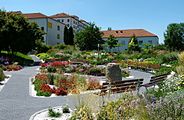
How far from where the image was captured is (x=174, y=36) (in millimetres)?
79688

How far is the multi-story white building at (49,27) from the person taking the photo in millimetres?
87938

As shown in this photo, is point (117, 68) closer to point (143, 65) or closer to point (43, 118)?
point (43, 118)

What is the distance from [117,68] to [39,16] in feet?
233

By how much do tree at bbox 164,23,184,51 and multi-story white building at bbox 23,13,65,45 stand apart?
2614 cm

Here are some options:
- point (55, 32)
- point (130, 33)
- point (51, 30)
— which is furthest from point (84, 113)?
point (130, 33)

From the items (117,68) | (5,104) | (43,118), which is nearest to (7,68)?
(117,68)

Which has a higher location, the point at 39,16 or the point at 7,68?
the point at 39,16

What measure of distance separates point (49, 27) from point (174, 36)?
94.1 ft

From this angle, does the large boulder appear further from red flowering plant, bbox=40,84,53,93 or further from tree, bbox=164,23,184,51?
tree, bbox=164,23,184,51

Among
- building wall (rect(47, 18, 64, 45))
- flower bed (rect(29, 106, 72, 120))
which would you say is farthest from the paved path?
building wall (rect(47, 18, 64, 45))

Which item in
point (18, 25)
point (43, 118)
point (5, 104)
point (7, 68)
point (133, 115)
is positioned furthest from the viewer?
point (18, 25)

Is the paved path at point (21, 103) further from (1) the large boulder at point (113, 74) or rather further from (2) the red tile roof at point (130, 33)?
(2) the red tile roof at point (130, 33)

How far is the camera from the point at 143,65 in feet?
123

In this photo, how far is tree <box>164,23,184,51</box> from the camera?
78625mm
